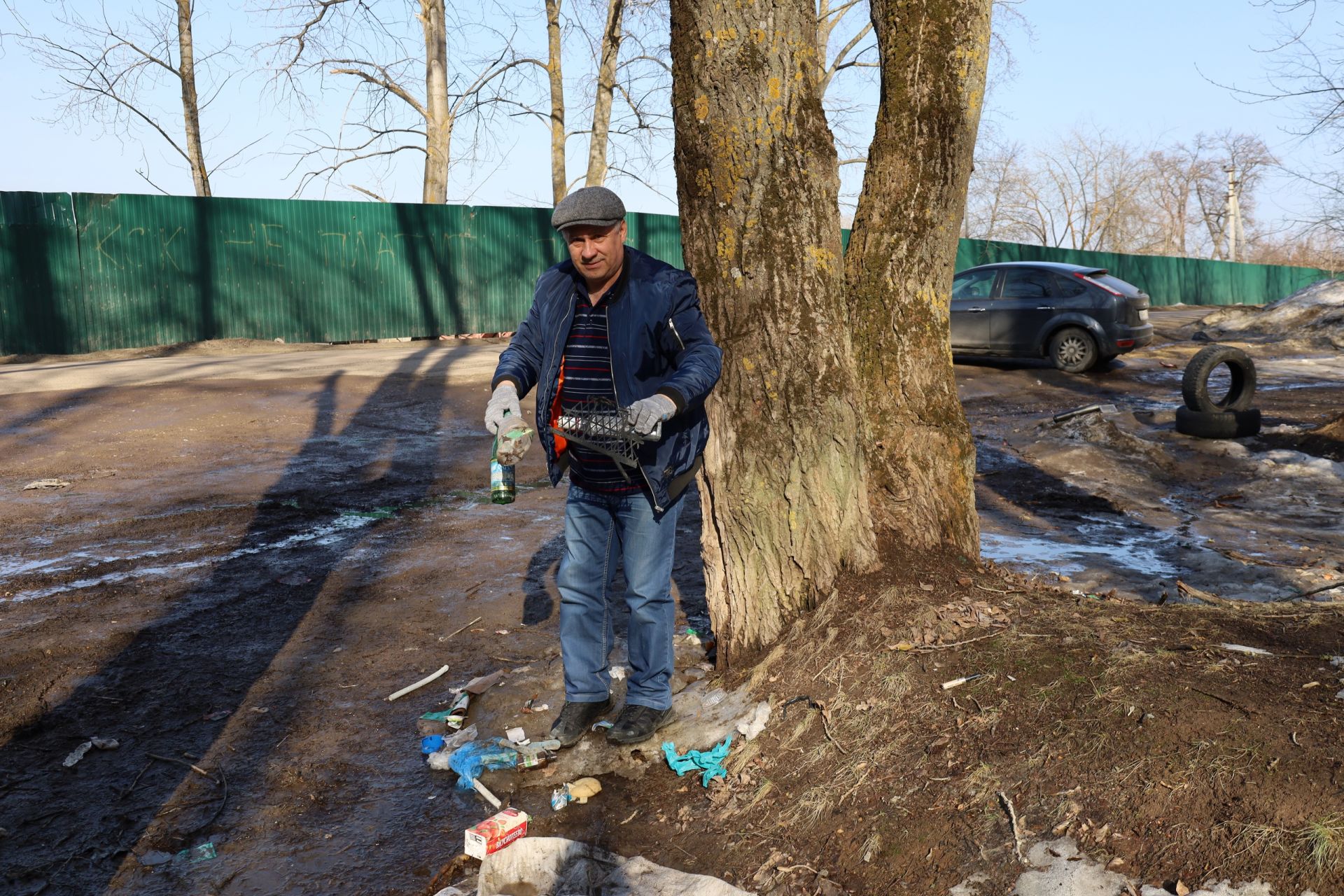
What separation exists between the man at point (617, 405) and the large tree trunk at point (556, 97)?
67.8 feet

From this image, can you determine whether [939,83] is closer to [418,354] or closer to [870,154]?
[870,154]

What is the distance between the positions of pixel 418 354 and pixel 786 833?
46.5 feet

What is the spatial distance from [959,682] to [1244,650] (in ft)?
2.79

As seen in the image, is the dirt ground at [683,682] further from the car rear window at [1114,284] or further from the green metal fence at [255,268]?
the green metal fence at [255,268]

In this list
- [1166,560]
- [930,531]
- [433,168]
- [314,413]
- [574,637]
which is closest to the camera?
[574,637]

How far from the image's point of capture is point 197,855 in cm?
319

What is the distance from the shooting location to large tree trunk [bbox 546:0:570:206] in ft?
Result: 77.4

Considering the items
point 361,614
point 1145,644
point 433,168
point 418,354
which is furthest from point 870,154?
point 433,168

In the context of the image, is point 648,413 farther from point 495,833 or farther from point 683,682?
point 683,682

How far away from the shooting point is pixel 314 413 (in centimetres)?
1098

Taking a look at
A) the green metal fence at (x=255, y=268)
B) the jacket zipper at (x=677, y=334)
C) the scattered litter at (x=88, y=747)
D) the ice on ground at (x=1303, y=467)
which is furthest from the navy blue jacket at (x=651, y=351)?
the green metal fence at (x=255, y=268)

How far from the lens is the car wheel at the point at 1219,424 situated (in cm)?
984

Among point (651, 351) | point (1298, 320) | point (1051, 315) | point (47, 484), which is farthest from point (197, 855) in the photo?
point (1298, 320)

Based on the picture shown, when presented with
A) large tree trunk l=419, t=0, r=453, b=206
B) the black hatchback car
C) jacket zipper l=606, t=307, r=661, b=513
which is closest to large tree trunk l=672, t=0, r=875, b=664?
jacket zipper l=606, t=307, r=661, b=513
